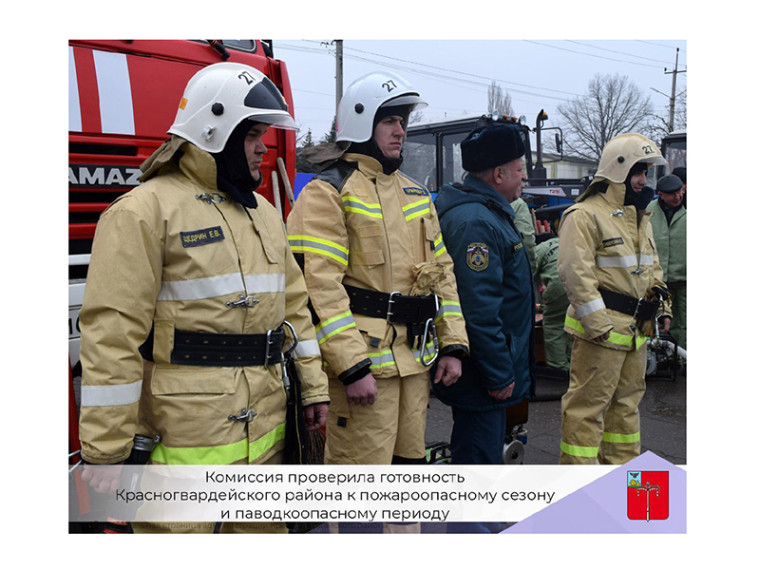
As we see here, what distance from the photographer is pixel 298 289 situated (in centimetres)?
268

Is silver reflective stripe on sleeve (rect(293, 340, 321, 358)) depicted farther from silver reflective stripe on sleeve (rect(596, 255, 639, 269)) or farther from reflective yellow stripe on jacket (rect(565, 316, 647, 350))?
silver reflective stripe on sleeve (rect(596, 255, 639, 269))

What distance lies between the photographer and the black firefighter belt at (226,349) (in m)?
2.23

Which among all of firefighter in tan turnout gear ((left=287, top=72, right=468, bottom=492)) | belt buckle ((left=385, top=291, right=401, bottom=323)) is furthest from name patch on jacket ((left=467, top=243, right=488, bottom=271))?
belt buckle ((left=385, top=291, right=401, bottom=323))

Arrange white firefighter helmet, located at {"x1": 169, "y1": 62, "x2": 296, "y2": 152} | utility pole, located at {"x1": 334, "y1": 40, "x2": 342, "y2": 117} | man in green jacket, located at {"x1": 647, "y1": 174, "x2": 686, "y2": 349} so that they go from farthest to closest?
man in green jacket, located at {"x1": 647, "y1": 174, "x2": 686, "y2": 349}
utility pole, located at {"x1": 334, "y1": 40, "x2": 342, "y2": 117}
white firefighter helmet, located at {"x1": 169, "y1": 62, "x2": 296, "y2": 152}

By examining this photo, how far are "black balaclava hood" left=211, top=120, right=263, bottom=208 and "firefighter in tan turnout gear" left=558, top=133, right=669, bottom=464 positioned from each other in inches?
88.3

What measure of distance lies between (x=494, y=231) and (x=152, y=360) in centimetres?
180

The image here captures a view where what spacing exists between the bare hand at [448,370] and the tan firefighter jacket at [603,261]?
1.15m

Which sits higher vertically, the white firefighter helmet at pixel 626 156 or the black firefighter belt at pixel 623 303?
the white firefighter helmet at pixel 626 156

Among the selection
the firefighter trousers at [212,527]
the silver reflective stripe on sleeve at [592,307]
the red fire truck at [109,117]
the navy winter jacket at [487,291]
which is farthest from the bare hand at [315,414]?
the silver reflective stripe on sleeve at [592,307]

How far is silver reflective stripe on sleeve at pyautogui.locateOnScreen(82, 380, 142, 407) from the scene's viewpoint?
2.03 meters

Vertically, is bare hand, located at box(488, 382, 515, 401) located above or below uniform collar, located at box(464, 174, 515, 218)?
below

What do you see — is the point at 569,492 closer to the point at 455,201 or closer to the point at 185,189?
the point at 455,201

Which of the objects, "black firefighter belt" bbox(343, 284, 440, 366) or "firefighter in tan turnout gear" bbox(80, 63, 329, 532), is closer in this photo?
"firefighter in tan turnout gear" bbox(80, 63, 329, 532)

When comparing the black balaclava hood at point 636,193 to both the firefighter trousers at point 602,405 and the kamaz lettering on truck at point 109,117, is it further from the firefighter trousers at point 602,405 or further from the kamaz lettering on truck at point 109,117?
the kamaz lettering on truck at point 109,117
